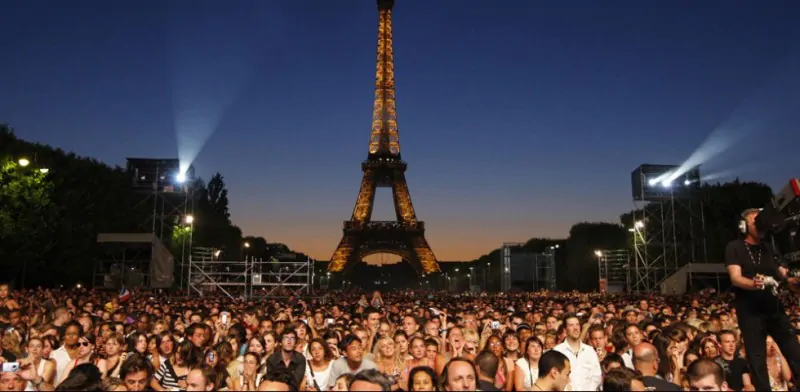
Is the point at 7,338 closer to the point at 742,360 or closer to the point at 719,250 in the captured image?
the point at 742,360

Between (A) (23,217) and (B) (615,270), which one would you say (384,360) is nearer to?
(A) (23,217)

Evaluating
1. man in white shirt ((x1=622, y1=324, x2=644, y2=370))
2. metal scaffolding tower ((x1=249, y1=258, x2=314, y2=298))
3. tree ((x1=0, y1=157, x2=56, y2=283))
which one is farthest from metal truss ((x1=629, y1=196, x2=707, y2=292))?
man in white shirt ((x1=622, y1=324, x2=644, y2=370))

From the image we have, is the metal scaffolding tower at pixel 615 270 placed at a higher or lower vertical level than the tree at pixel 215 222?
lower

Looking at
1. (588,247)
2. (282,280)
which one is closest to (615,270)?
(588,247)

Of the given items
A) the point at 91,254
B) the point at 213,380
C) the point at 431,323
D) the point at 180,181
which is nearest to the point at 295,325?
the point at 431,323

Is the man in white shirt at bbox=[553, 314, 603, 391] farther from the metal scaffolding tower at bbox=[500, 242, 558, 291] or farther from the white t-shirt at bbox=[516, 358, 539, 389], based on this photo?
the metal scaffolding tower at bbox=[500, 242, 558, 291]

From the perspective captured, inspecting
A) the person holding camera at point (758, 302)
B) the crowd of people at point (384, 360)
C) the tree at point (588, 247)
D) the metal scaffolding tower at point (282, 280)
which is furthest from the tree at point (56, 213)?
the tree at point (588, 247)

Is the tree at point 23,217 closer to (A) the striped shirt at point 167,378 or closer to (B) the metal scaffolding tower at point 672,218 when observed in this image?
(A) the striped shirt at point 167,378
